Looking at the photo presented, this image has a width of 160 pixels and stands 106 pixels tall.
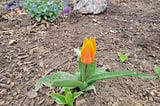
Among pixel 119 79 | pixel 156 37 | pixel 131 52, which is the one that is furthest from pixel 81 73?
pixel 156 37

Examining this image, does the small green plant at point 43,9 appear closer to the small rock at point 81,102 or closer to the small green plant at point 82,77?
the small green plant at point 82,77

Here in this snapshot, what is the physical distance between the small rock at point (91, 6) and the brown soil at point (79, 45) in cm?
8

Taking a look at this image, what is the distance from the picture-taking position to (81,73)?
5.01 ft

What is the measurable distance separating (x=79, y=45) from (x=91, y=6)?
91cm

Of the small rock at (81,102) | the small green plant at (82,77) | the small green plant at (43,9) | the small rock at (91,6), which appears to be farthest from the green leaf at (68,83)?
the small rock at (91,6)

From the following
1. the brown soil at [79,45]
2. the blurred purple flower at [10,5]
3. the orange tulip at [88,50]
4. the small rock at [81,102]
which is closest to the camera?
the orange tulip at [88,50]

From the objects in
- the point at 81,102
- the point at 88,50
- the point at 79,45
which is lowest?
the point at 81,102

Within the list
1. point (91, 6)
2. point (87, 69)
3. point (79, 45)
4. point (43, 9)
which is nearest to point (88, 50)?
point (87, 69)

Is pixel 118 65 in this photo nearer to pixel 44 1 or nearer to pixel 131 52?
pixel 131 52

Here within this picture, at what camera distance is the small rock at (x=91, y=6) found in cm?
301

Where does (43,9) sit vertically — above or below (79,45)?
above

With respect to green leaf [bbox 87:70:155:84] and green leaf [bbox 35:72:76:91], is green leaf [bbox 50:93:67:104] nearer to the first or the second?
green leaf [bbox 35:72:76:91]

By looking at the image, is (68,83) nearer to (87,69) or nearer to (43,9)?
(87,69)

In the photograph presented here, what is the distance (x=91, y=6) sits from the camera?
9.89 ft
